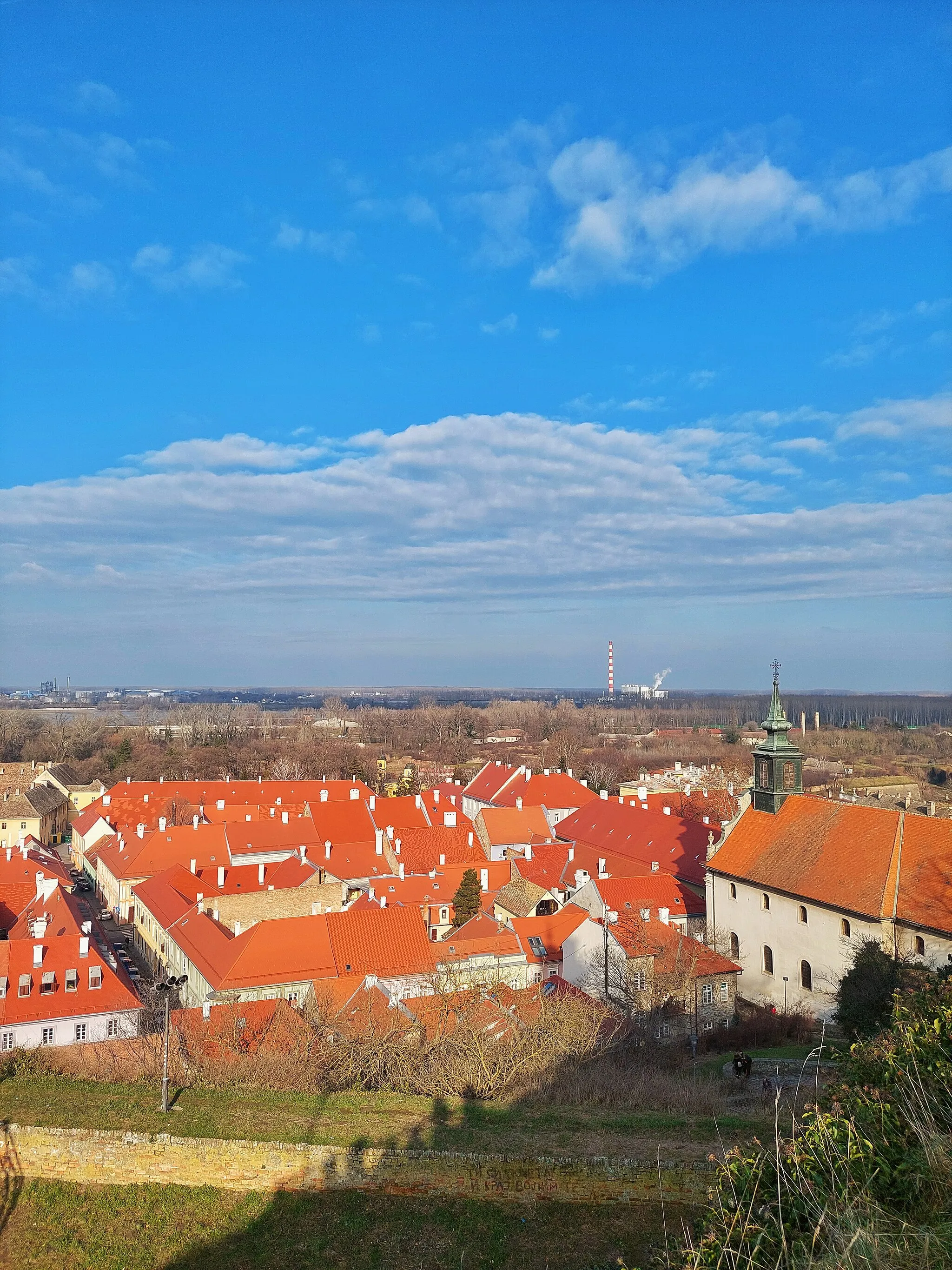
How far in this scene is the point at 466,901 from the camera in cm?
3164

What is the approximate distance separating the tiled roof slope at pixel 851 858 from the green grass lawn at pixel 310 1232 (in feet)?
51.2

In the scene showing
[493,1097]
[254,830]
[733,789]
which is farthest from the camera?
[733,789]

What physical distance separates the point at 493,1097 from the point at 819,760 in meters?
102

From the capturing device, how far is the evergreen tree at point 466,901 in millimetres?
31656

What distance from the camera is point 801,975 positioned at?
27.1 metres

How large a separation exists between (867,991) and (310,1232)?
1511 cm

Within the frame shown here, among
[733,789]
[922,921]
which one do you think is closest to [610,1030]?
[922,921]

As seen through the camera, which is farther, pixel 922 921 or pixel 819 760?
pixel 819 760

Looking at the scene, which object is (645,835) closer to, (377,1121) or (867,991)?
(867,991)

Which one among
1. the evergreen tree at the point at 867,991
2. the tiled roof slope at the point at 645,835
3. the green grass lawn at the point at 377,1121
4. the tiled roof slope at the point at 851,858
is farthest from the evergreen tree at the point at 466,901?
the green grass lawn at the point at 377,1121

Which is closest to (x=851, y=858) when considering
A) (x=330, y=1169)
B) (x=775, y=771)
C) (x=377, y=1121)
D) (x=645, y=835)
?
(x=775, y=771)

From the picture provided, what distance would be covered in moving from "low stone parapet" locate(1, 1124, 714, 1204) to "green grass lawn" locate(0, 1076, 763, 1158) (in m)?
0.20

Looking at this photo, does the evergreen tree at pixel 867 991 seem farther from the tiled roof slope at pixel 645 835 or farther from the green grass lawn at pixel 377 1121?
the tiled roof slope at pixel 645 835

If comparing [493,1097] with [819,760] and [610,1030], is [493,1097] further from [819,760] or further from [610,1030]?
[819,760]
